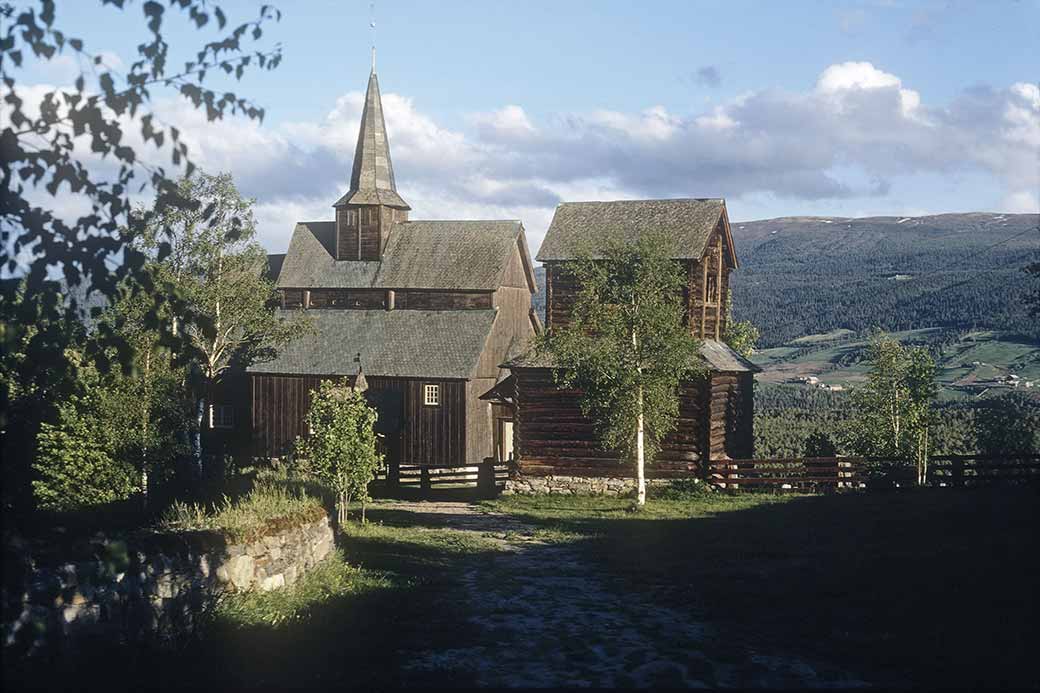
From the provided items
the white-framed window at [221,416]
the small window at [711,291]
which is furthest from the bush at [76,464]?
the small window at [711,291]

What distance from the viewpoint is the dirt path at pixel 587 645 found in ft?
37.5

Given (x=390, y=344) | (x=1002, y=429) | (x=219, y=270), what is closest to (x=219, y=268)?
(x=219, y=270)

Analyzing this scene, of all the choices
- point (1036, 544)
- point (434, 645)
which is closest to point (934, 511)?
point (1036, 544)

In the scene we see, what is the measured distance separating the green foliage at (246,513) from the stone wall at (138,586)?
24cm

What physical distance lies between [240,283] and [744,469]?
21.3 metres

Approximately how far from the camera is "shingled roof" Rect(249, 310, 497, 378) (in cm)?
4434

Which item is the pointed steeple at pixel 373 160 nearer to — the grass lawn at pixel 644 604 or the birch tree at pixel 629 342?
the birch tree at pixel 629 342

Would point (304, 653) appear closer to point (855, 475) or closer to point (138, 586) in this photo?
point (138, 586)

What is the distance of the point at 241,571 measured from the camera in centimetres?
1447

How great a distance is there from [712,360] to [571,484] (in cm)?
698

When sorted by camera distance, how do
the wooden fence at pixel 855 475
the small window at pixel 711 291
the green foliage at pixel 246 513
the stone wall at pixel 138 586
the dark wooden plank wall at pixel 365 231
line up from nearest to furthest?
the stone wall at pixel 138 586
the green foliage at pixel 246 513
the wooden fence at pixel 855 475
the small window at pixel 711 291
the dark wooden plank wall at pixel 365 231

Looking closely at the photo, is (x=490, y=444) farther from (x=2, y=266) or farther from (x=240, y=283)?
(x=2, y=266)

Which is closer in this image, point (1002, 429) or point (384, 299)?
point (384, 299)

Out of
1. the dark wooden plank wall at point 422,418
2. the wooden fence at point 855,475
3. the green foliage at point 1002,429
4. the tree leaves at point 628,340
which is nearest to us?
the tree leaves at point 628,340
